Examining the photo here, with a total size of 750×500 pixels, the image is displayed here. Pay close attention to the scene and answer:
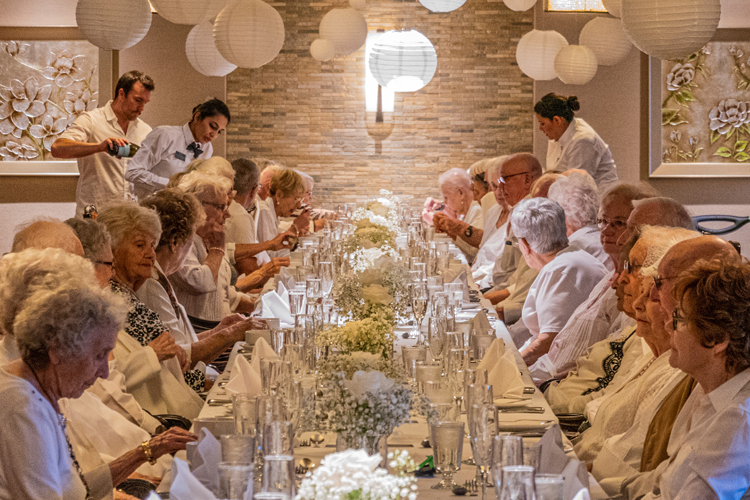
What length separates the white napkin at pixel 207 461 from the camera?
177 cm

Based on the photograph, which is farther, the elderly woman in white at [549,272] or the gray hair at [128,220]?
the elderly woman in white at [549,272]

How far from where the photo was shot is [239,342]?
3.32 metres

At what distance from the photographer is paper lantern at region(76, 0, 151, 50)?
15.1 feet

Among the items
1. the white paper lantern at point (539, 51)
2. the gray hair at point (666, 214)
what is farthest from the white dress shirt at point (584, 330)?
the white paper lantern at point (539, 51)

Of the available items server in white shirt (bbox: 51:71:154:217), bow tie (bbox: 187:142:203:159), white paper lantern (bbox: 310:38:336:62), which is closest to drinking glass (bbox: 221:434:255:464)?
server in white shirt (bbox: 51:71:154:217)

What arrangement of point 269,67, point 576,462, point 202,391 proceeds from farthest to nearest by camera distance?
point 269,67, point 202,391, point 576,462

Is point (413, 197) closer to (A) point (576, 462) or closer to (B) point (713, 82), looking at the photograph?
(B) point (713, 82)

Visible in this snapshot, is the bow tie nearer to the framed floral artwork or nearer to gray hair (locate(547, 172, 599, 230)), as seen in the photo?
gray hair (locate(547, 172, 599, 230))

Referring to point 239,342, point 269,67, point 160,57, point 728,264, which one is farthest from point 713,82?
point 728,264

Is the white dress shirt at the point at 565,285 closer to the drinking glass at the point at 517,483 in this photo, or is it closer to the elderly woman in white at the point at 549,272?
the elderly woman in white at the point at 549,272

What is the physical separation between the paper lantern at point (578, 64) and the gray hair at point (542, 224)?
12.0ft

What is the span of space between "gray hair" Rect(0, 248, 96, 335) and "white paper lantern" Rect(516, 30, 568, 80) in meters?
6.81

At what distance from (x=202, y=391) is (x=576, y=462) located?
1880 mm

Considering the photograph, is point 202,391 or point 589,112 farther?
point 589,112
